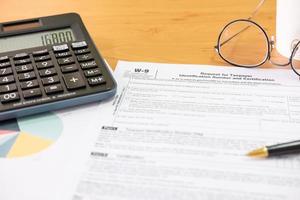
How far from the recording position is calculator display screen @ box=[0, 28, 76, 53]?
570 millimetres

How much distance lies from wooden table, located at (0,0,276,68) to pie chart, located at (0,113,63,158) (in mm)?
145

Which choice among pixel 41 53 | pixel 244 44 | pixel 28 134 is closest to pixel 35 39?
pixel 41 53

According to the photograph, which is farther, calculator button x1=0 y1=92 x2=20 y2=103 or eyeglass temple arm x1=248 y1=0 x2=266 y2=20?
eyeglass temple arm x1=248 y1=0 x2=266 y2=20

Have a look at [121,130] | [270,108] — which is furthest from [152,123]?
[270,108]

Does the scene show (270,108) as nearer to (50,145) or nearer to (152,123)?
(152,123)

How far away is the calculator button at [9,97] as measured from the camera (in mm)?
486

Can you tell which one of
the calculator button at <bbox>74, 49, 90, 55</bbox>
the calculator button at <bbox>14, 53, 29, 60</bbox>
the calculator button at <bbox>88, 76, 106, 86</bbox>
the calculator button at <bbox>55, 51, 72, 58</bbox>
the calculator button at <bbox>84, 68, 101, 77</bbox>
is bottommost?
the calculator button at <bbox>88, 76, 106, 86</bbox>

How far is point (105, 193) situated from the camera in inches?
16.1

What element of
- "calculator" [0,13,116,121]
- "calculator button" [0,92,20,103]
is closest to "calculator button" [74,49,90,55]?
"calculator" [0,13,116,121]

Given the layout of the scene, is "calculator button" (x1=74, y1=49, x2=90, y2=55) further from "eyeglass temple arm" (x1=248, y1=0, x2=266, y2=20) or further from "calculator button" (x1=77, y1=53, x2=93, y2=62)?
"eyeglass temple arm" (x1=248, y1=0, x2=266, y2=20)

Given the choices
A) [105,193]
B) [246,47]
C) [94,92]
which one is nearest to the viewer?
→ [105,193]

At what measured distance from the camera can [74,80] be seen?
1.68 feet

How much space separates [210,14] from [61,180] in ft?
1.30

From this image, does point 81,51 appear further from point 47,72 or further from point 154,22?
point 154,22
